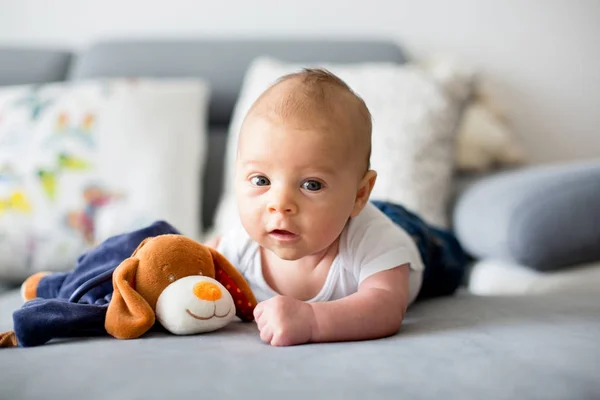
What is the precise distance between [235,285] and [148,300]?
143 millimetres

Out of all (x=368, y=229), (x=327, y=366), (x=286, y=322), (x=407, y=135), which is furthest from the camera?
(x=407, y=135)

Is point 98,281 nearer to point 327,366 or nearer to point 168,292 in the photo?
point 168,292

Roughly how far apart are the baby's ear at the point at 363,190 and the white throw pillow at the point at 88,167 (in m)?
0.86

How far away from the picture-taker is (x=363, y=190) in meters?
1.03

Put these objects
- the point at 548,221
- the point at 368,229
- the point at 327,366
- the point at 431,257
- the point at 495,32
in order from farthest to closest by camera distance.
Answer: the point at 495,32
the point at 548,221
the point at 431,257
the point at 368,229
the point at 327,366

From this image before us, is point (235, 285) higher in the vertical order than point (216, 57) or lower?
lower

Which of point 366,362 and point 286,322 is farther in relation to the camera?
point 286,322

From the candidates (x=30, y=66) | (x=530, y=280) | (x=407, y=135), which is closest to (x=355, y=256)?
(x=530, y=280)

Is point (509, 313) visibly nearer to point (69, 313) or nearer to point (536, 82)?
point (69, 313)

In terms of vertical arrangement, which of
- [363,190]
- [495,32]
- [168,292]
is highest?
[495,32]

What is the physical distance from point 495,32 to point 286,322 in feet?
6.05

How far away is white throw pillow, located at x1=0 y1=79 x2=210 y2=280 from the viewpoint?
175cm

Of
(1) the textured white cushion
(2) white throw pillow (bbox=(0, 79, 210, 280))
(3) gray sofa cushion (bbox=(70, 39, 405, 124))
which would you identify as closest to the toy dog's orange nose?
(1) the textured white cushion

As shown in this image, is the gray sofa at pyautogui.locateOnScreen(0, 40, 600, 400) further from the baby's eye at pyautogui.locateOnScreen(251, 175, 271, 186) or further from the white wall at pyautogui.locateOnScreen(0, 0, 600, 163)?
the white wall at pyautogui.locateOnScreen(0, 0, 600, 163)
